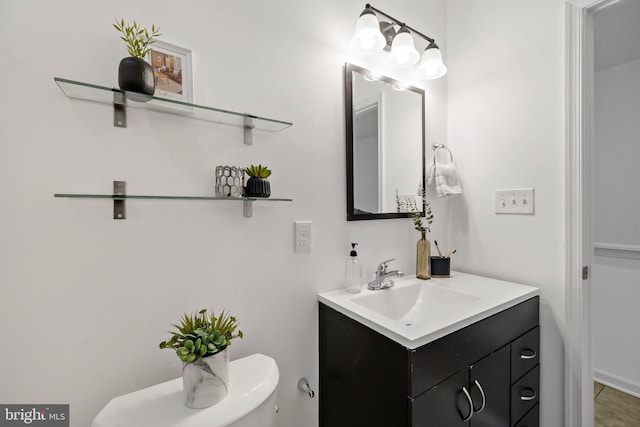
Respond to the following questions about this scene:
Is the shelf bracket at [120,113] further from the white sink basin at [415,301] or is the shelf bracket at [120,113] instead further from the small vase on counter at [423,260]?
the small vase on counter at [423,260]

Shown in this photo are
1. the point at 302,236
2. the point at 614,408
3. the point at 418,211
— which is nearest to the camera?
the point at 302,236

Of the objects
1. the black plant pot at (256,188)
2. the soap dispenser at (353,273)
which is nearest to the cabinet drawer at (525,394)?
the soap dispenser at (353,273)

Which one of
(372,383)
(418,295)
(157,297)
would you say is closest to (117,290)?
(157,297)

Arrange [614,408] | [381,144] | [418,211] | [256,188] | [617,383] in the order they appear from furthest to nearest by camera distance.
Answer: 1. [617,383]
2. [614,408]
3. [418,211]
4. [381,144]
5. [256,188]

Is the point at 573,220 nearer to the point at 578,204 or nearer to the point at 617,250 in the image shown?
the point at 578,204

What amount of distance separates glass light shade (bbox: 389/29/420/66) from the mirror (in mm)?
95

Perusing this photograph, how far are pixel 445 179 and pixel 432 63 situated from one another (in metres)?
0.60

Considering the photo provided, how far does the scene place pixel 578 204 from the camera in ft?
3.98

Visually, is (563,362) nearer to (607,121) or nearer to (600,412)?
(600,412)

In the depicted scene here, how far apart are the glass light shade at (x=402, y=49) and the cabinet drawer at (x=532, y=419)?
1.68 meters

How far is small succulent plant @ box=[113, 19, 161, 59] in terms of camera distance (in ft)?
2.55

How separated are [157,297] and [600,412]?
2.61 meters

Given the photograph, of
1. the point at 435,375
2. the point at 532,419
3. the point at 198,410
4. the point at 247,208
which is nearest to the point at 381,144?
the point at 247,208

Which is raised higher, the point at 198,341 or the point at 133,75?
the point at 133,75
